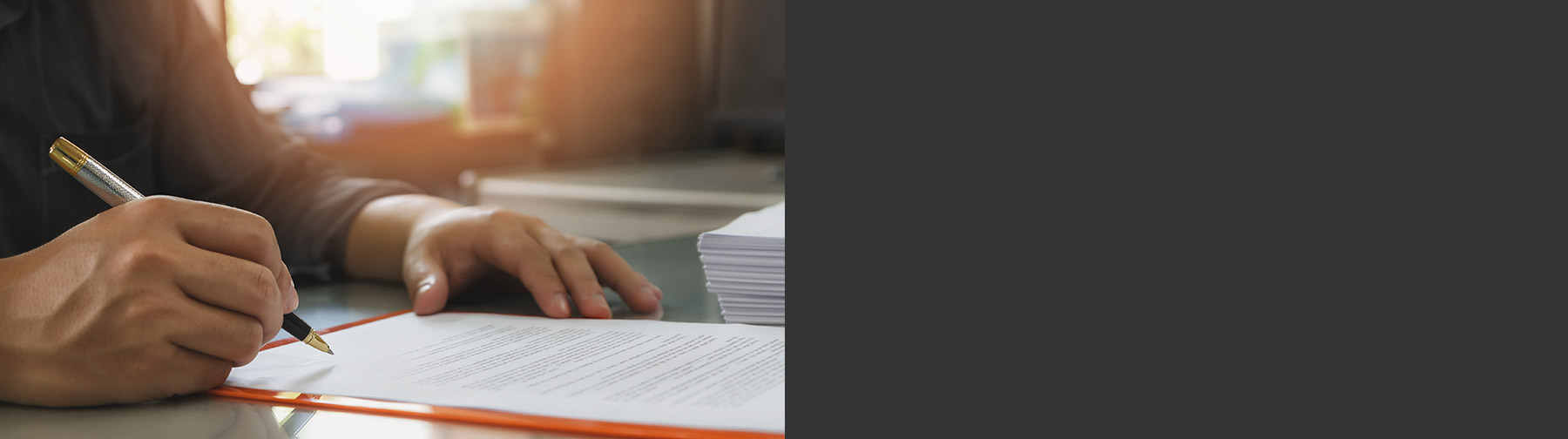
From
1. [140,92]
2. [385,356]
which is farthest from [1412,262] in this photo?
[140,92]

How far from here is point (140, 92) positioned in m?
1.00

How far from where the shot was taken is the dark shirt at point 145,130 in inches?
35.0

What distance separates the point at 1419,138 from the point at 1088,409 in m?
0.09

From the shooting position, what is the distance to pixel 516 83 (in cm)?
295

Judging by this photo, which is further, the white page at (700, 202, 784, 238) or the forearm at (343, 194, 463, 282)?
the forearm at (343, 194, 463, 282)

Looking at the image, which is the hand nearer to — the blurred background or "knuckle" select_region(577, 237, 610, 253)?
"knuckle" select_region(577, 237, 610, 253)

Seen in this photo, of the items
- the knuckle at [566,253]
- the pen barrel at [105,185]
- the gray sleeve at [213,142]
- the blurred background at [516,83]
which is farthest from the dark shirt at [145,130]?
the blurred background at [516,83]

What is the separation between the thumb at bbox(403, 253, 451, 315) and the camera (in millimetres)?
741

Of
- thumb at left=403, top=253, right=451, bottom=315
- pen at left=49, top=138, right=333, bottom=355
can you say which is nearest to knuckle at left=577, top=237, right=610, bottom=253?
thumb at left=403, top=253, right=451, bottom=315

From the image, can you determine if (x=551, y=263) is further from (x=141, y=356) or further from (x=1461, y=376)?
(x=1461, y=376)

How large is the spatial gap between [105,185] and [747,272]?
0.36m

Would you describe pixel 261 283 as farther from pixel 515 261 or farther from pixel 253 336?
pixel 515 261

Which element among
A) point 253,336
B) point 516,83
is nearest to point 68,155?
point 253,336

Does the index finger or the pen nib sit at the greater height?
the index finger
